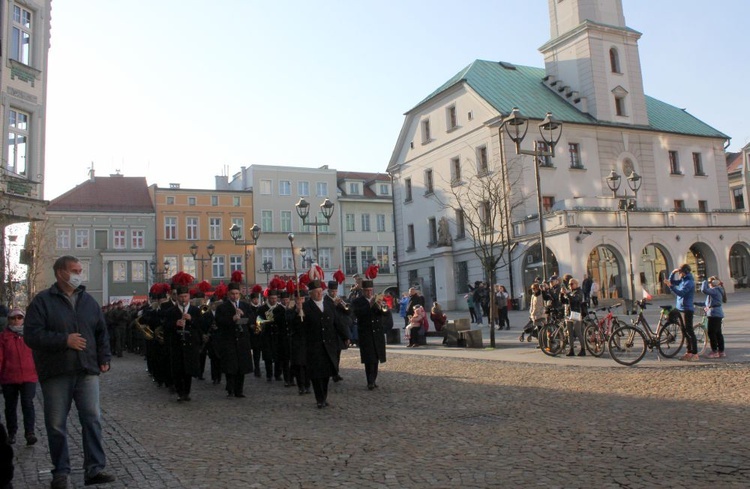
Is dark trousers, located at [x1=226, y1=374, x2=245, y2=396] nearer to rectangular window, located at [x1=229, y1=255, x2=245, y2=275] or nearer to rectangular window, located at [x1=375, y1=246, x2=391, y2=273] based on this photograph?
rectangular window, located at [x1=229, y1=255, x2=245, y2=275]

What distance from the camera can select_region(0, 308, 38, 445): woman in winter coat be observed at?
8055 mm

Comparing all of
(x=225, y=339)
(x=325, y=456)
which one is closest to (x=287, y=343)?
(x=225, y=339)

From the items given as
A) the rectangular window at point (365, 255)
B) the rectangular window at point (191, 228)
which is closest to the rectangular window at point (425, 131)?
the rectangular window at point (365, 255)

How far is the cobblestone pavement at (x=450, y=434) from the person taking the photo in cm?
572

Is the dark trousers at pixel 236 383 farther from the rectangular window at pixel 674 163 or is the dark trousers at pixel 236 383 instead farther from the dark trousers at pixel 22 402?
the rectangular window at pixel 674 163

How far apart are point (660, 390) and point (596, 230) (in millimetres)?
26439

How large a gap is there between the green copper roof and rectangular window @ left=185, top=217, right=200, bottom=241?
2836 centimetres

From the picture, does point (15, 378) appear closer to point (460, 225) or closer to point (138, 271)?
point (460, 225)

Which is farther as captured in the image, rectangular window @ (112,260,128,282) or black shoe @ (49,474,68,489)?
rectangular window @ (112,260,128,282)

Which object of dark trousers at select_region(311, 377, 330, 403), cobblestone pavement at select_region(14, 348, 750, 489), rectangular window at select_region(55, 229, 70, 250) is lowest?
cobblestone pavement at select_region(14, 348, 750, 489)

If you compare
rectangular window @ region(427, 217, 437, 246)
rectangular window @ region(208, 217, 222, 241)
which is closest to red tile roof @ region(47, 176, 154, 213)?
rectangular window @ region(208, 217, 222, 241)

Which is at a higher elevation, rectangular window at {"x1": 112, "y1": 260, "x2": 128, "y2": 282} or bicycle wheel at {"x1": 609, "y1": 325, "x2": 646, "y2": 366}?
rectangular window at {"x1": 112, "y1": 260, "x2": 128, "y2": 282}

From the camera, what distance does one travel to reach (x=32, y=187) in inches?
829

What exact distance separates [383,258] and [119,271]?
1010 inches
